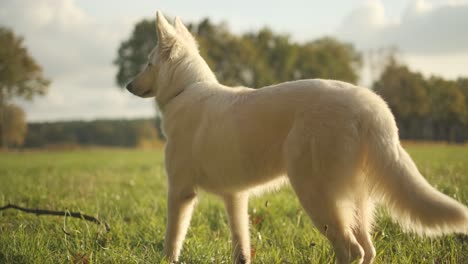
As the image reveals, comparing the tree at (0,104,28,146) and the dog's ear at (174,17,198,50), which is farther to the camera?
the tree at (0,104,28,146)

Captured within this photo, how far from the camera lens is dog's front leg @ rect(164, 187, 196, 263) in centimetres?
326

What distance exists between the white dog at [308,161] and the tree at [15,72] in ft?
98.7

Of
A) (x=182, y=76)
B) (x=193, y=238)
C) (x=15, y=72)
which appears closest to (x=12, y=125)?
(x=15, y=72)

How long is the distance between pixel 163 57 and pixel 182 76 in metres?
0.33

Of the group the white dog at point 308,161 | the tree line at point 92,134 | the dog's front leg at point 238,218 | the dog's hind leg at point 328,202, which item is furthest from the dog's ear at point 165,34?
the tree line at point 92,134

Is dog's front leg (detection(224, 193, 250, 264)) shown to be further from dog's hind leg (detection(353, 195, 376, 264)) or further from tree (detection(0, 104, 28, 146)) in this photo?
tree (detection(0, 104, 28, 146))

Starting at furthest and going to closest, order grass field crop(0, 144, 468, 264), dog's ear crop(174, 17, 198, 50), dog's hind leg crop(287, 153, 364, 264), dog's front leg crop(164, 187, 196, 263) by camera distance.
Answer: dog's ear crop(174, 17, 198, 50) → dog's front leg crop(164, 187, 196, 263) → grass field crop(0, 144, 468, 264) → dog's hind leg crop(287, 153, 364, 264)

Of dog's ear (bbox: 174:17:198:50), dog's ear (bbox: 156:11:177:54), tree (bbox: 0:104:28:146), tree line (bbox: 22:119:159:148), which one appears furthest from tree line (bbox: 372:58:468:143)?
tree (bbox: 0:104:28:146)

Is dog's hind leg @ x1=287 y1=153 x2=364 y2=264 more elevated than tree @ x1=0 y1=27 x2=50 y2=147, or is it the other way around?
dog's hind leg @ x1=287 y1=153 x2=364 y2=264

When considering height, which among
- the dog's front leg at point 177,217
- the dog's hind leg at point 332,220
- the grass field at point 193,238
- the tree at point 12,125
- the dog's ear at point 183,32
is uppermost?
the dog's ear at point 183,32

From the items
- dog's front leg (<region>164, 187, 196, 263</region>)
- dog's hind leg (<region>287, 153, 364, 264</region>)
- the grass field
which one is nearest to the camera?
dog's hind leg (<region>287, 153, 364, 264</region>)

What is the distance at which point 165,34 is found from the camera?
154 inches

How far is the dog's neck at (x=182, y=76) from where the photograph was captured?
151 inches

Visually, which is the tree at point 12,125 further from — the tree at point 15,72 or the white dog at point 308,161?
the white dog at point 308,161
